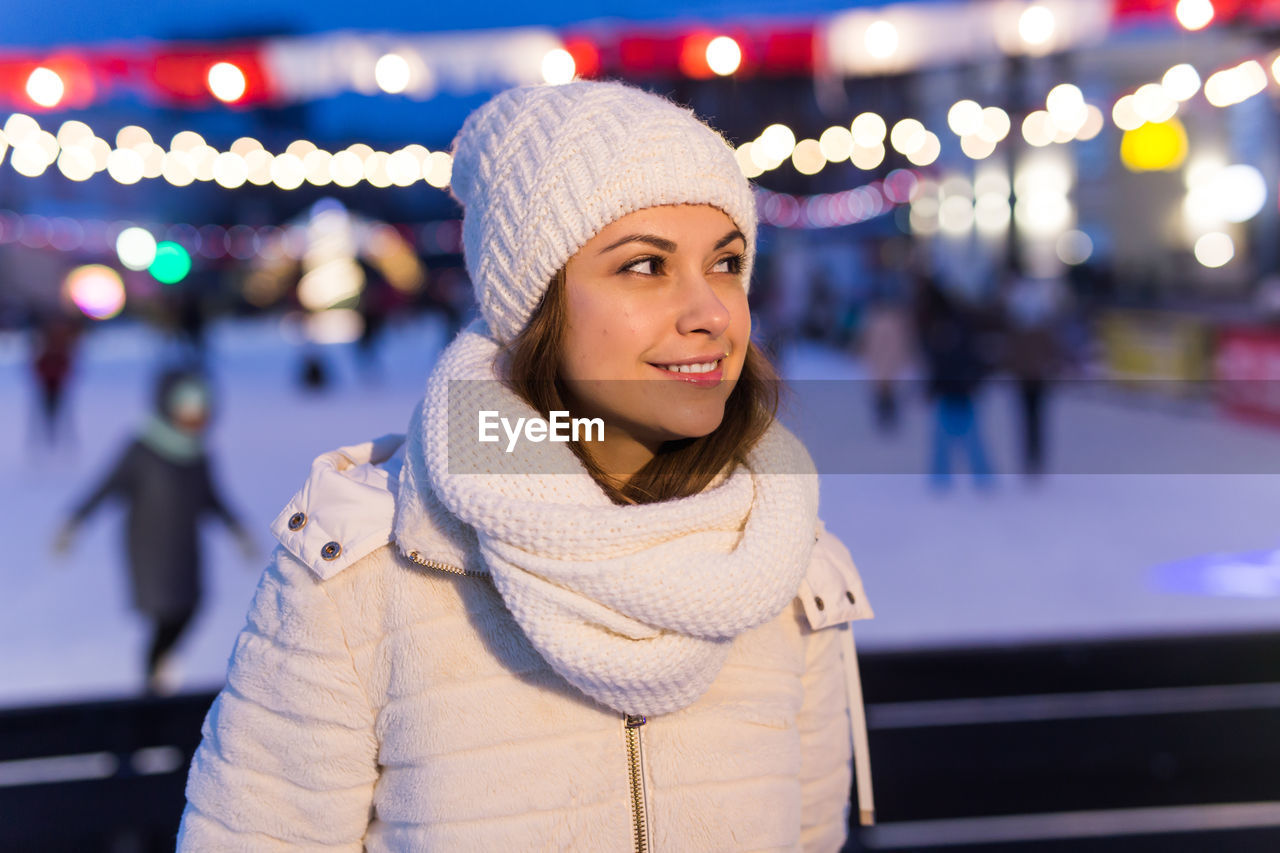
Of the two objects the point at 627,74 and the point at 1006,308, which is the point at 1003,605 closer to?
the point at 627,74

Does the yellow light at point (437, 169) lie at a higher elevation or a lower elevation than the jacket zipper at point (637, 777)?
higher

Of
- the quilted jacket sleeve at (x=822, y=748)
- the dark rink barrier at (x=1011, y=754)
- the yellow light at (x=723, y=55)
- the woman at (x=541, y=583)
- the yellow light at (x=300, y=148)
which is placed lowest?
the dark rink barrier at (x=1011, y=754)

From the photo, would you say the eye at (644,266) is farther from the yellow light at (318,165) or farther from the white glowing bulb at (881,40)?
the yellow light at (318,165)

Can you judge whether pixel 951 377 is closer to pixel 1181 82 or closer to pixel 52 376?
pixel 1181 82

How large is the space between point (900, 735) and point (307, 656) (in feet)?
9.61

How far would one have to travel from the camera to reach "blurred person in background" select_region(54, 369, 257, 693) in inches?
136

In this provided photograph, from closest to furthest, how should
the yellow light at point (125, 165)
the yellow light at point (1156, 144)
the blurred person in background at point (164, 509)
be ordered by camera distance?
the blurred person in background at point (164, 509)
the yellow light at point (1156, 144)
the yellow light at point (125, 165)

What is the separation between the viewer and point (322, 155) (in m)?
14.1

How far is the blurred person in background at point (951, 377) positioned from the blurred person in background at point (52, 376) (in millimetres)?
7166

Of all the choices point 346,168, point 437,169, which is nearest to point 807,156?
point 437,169

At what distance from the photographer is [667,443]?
1270 millimetres

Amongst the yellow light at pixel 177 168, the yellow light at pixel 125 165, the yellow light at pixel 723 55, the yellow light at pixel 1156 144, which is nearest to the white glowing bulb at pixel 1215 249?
the yellow light at pixel 1156 144

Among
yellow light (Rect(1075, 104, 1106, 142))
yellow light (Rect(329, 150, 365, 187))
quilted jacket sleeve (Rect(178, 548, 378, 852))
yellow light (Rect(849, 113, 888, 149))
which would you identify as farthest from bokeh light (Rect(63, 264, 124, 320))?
quilted jacket sleeve (Rect(178, 548, 378, 852))

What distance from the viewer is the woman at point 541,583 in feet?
3.41
